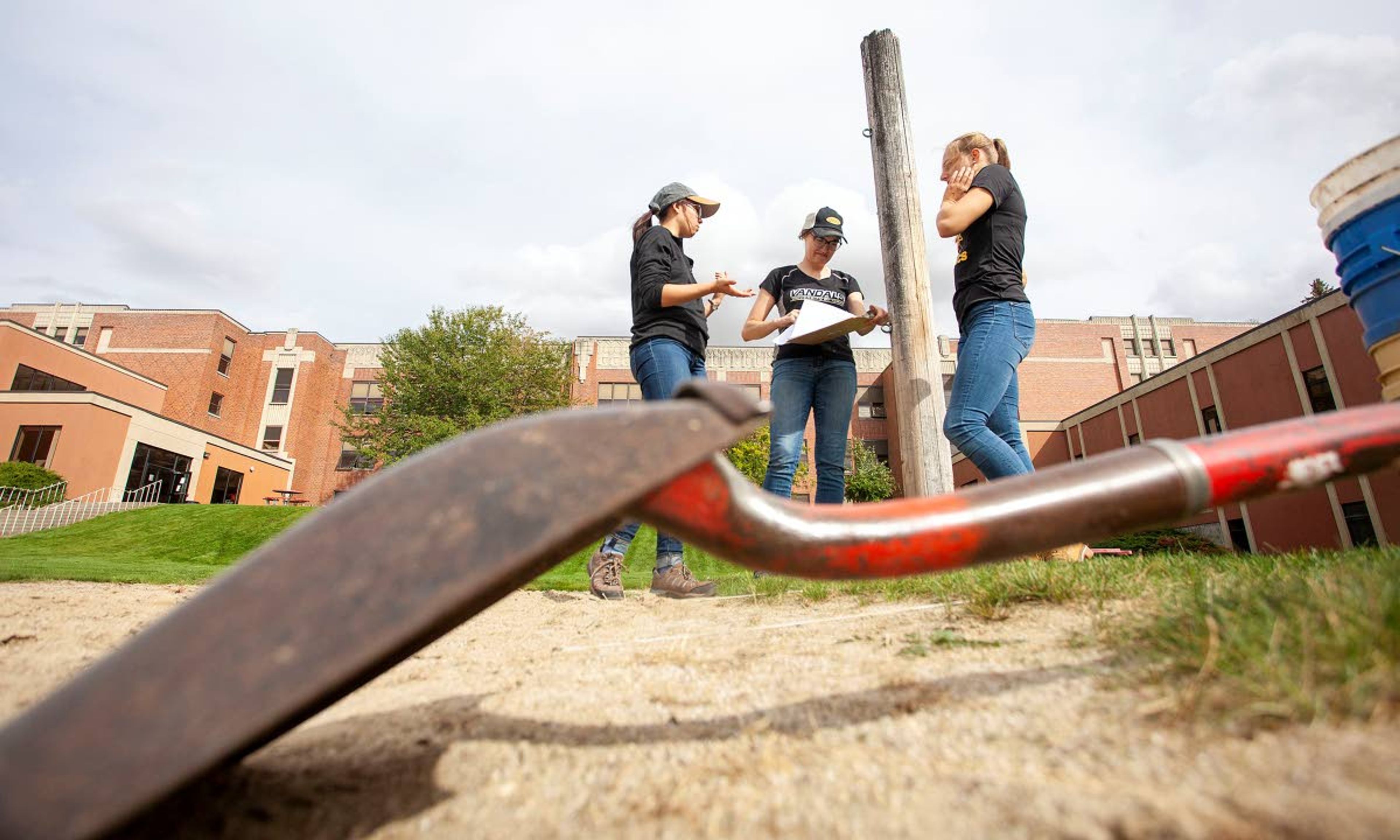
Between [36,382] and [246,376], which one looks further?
[246,376]

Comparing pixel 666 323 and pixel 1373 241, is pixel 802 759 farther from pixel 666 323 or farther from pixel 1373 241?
pixel 666 323

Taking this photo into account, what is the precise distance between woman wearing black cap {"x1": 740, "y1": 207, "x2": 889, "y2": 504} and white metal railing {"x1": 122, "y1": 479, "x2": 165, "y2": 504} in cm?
2892

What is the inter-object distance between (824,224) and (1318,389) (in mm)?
13597

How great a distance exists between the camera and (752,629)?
2.31m

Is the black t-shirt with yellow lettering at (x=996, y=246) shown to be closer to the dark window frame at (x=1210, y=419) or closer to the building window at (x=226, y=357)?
the dark window frame at (x=1210, y=419)

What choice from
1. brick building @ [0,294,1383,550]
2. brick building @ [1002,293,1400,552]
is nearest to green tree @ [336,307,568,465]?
brick building @ [0,294,1383,550]

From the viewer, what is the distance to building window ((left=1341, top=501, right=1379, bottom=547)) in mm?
11250

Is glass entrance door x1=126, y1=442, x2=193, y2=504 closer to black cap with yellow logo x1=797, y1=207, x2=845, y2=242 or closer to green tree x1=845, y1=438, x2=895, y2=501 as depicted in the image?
green tree x1=845, y1=438, x2=895, y2=501

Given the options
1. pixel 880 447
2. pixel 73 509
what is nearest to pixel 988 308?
pixel 73 509

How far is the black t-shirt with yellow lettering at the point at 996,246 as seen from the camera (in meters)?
3.33

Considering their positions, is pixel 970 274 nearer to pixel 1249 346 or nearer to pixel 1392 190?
→ pixel 1392 190

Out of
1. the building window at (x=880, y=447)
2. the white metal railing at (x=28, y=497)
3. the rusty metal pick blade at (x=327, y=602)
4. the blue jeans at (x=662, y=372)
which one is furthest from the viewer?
the building window at (x=880, y=447)

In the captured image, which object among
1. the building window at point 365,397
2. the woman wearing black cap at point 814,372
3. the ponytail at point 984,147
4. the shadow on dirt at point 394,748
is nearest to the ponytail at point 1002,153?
the ponytail at point 984,147

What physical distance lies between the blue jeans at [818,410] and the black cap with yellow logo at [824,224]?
0.86 metres
